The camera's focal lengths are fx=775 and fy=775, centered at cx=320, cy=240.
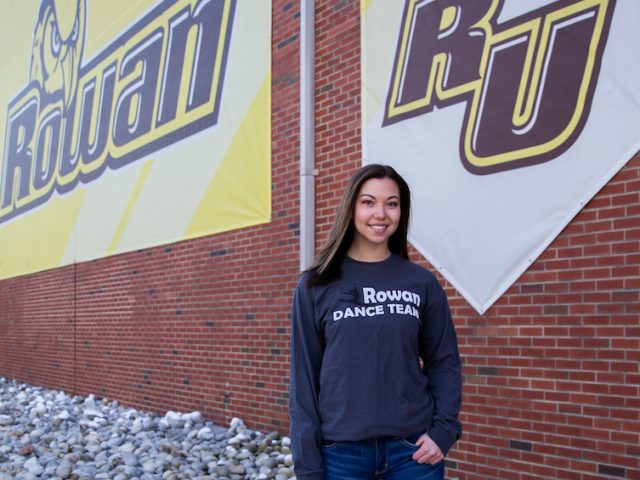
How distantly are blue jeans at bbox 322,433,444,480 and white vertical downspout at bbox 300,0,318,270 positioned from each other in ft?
12.7

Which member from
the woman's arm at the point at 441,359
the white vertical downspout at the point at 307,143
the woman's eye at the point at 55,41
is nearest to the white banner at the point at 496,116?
the white vertical downspout at the point at 307,143

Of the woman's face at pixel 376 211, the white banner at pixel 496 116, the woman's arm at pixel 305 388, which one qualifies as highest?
the white banner at pixel 496 116

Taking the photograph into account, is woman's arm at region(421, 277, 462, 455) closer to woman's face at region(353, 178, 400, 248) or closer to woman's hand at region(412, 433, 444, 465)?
woman's hand at region(412, 433, 444, 465)

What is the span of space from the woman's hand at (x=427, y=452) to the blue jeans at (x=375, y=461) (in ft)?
0.06

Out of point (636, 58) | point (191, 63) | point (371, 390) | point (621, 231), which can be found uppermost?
point (191, 63)

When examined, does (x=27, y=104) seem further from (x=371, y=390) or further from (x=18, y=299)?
(x=371, y=390)

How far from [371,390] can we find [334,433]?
6.6 inches

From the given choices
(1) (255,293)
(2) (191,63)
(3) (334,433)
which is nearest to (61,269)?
(2) (191,63)

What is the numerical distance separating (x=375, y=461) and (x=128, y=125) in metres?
7.87

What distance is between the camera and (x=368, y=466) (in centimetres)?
228

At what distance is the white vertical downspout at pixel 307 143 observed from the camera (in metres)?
6.17

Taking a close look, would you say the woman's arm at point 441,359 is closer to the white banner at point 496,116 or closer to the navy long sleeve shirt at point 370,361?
the navy long sleeve shirt at point 370,361

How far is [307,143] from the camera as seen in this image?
6.18 meters

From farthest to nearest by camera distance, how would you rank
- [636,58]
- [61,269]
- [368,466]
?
[61,269], [636,58], [368,466]
